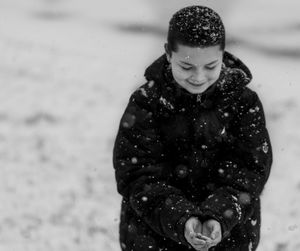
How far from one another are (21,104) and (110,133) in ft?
2.63

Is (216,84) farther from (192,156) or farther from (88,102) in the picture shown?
(88,102)

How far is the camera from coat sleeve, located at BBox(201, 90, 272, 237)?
303 centimetres

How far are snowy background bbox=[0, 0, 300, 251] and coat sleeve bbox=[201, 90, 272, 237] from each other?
1.45 m

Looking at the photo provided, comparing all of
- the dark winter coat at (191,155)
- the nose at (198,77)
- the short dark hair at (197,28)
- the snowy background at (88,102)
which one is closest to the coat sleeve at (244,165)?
the dark winter coat at (191,155)

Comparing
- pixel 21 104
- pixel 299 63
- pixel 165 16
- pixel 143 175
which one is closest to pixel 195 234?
pixel 143 175

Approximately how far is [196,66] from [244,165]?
1.73 ft

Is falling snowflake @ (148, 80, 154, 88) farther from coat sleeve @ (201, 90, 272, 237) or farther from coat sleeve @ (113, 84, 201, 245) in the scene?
coat sleeve @ (201, 90, 272, 237)

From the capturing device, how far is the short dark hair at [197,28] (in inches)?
108

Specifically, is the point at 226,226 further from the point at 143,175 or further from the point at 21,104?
the point at 21,104

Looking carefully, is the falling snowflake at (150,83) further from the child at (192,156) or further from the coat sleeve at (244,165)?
the coat sleeve at (244,165)

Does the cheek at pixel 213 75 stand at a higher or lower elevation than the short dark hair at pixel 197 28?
lower

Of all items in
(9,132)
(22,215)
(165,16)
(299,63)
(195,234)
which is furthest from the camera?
(165,16)

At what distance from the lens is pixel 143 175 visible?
3.08 metres

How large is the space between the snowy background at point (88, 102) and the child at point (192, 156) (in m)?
1.44
